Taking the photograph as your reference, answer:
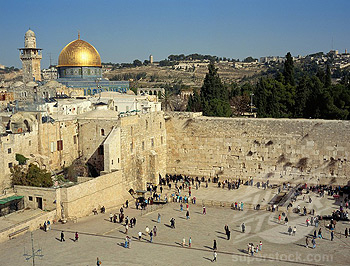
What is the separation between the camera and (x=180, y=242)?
18.5 metres

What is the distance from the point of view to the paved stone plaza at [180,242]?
16.6 meters

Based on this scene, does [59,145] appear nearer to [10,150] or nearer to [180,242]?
[10,150]

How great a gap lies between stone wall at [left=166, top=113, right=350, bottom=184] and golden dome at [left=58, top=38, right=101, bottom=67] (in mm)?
10703

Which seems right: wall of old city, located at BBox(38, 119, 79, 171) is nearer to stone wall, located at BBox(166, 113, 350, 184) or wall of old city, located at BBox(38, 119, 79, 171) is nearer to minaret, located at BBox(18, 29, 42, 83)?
stone wall, located at BBox(166, 113, 350, 184)

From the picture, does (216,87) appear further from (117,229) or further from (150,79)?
(150,79)

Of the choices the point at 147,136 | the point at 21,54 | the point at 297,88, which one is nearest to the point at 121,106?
the point at 147,136

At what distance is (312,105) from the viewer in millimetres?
32250

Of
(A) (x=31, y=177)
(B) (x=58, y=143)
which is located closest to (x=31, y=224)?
(A) (x=31, y=177)

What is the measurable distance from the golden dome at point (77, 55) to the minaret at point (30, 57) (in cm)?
584

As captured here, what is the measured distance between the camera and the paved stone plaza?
16.6m

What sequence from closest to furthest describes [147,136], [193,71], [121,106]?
[147,136] → [121,106] → [193,71]

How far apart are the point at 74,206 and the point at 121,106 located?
11254mm

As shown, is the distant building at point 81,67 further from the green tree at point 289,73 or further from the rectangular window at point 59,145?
the green tree at point 289,73

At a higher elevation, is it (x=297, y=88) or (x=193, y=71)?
(x=193, y=71)
